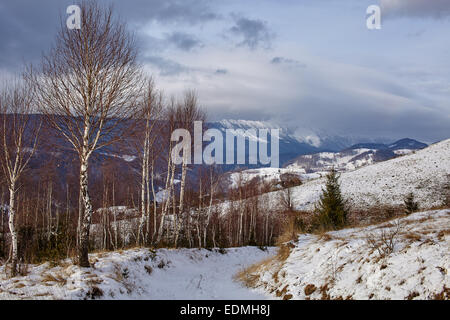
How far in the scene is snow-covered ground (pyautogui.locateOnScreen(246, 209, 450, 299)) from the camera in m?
6.36

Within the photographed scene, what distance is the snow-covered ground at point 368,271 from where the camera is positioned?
6355 mm

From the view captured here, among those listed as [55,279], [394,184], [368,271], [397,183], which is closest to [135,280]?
[55,279]

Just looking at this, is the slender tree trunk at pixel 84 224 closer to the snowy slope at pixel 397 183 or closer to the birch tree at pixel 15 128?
the birch tree at pixel 15 128

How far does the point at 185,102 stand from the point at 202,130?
8.65 ft

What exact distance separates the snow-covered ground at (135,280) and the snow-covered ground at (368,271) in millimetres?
1555

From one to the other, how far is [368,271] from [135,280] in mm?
8698

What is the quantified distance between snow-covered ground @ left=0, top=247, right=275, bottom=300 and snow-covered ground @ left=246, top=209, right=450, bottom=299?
5.10 feet

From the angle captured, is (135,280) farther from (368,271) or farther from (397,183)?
(397,183)

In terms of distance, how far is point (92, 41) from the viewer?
10.8 metres

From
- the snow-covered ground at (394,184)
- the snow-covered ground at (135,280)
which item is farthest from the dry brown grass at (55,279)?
the snow-covered ground at (394,184)

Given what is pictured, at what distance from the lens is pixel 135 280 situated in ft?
36.0

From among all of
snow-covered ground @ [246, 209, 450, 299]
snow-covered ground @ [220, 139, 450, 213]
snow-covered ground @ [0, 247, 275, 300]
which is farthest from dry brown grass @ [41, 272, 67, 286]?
snow-covered ground @ [220, 139, 450, 213]
